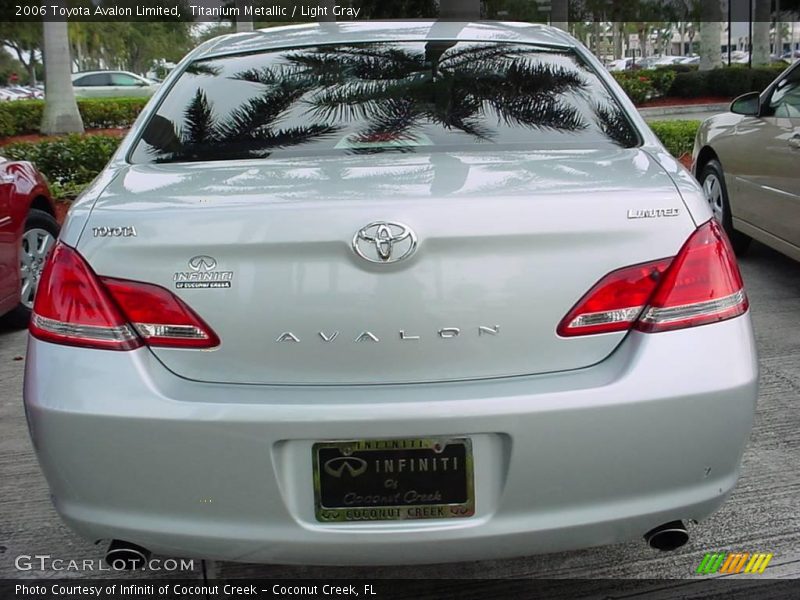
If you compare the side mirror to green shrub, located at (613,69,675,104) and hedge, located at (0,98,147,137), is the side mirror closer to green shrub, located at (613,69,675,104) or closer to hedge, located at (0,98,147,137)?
hedge, located at (0,98,147,137)

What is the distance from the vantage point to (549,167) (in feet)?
7.38

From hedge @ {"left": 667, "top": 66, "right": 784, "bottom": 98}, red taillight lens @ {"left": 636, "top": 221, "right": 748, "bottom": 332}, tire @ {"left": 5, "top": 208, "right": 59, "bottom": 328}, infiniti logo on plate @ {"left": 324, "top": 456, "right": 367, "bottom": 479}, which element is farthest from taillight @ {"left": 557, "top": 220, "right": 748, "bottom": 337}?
hedge @ {"left": 667, "top": 66, "right": 784, "bottom": 98}

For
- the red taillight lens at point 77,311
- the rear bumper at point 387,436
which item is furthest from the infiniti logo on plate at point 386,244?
the red taillight lens at point 77,311

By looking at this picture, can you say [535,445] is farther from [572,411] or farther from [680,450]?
[680,450]

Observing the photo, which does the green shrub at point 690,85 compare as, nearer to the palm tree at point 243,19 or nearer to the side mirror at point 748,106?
the palm tree at point 243,19

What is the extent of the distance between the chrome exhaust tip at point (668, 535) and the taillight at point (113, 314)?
1.12 metres

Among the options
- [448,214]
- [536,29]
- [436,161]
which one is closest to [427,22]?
[536,29]

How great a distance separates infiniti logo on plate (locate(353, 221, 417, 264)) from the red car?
10.8 feet

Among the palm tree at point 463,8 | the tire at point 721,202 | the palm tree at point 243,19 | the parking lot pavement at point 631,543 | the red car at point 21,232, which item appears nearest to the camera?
the parking lot pavement at point 631,543

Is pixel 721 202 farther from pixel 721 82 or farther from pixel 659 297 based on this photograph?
pixel 721 82

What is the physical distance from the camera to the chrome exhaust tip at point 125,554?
2.09 meters

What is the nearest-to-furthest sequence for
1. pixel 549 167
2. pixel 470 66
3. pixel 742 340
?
pixel 742 340
pixel 549 167
pixel 470 66

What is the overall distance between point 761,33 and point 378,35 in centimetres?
2472

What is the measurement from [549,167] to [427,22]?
1507 mm
